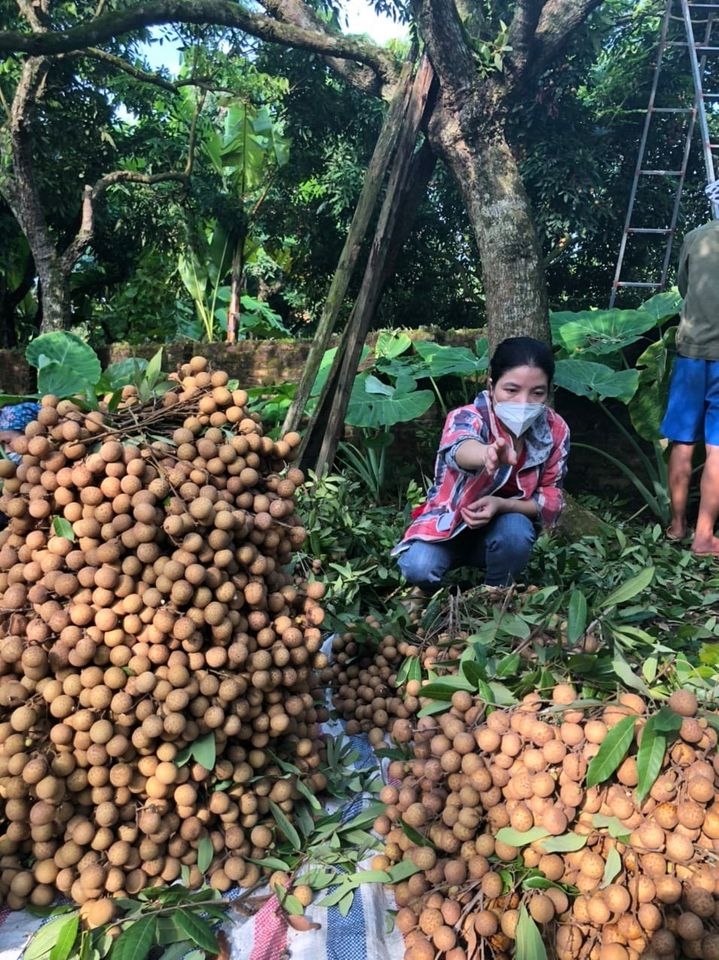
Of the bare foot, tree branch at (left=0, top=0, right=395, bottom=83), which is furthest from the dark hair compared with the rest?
tree branch at (left=0, top=0, right=395, bottom=83)

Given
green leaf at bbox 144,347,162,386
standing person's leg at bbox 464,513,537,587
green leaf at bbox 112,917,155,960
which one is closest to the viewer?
green leaf at bbox 112,917,155,960

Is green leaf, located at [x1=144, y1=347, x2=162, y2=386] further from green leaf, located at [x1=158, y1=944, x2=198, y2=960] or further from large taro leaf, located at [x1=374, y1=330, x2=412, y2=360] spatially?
large taro leaf, located at [x1=374, y1=330, x2=412, y2=360]

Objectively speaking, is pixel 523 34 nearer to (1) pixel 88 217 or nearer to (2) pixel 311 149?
(2) pixel 311 149

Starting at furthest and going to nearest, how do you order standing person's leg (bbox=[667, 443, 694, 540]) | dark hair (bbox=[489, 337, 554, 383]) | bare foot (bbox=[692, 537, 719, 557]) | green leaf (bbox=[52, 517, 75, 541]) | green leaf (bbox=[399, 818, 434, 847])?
standing person's leg (bbox=[667, 443, 694, 540]) → bare foot (bbox=[692, 537, 719, 557]) → dark hair (bbox=[489, 337, 554, 383]) → green leaf (bbox=[52, 517, 75, 541]) → green leaf (bbox=[399, 818, 434, 847])

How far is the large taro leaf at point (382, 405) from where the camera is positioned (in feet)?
12.3

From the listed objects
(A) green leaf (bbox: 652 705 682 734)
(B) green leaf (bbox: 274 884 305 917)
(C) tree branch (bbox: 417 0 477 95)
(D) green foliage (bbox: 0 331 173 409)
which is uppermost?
(C) tree branch (bbox: 417 0 477 95)

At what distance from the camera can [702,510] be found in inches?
123

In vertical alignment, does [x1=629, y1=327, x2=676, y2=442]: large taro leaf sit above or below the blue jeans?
above

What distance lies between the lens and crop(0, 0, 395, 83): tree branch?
3605 millimetres

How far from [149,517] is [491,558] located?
136cm

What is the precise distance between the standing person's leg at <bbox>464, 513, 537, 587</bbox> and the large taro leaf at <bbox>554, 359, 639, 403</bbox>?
5.62ft

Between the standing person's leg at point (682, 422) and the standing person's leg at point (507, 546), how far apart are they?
1.48 metres

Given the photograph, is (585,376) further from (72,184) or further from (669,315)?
(72,184)

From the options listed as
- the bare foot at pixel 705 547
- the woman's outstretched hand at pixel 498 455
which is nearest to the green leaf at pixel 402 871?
the woman's outstretched hand at pixel 498 455
